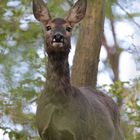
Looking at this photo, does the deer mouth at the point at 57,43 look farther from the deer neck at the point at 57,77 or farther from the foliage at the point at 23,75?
the foliage at the point at 23,75

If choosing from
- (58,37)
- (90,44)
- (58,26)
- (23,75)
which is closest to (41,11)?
(58,26)

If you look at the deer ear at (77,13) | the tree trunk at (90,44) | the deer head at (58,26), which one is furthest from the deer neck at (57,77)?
the tree trunk at (90,44)

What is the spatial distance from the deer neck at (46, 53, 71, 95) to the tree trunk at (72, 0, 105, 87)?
93.2 inches

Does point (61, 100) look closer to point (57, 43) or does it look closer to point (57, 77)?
point (57, 77)

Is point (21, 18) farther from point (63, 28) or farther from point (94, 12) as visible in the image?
point (63, 28)

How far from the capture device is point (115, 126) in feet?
32.6

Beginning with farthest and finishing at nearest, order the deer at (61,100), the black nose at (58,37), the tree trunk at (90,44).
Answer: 1. the tree trunk at (90,44)
2. the deer at (61,100)
3. the black nose at (58,37)

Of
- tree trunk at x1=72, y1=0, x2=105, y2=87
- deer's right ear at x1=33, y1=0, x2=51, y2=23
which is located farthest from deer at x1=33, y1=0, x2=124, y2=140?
tree trunk at x1=72, y1=0, x2=105, y2=87

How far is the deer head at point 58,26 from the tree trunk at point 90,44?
1.99 meters

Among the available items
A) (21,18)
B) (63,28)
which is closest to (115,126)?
(63,28)

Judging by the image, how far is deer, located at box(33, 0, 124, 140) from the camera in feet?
28.2

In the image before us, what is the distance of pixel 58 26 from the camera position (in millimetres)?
8633

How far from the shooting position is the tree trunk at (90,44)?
443 inches

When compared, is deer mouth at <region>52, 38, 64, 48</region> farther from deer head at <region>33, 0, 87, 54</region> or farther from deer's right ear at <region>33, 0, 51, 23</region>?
deer's right ear at <region>33, 0, 51, 23</region>
